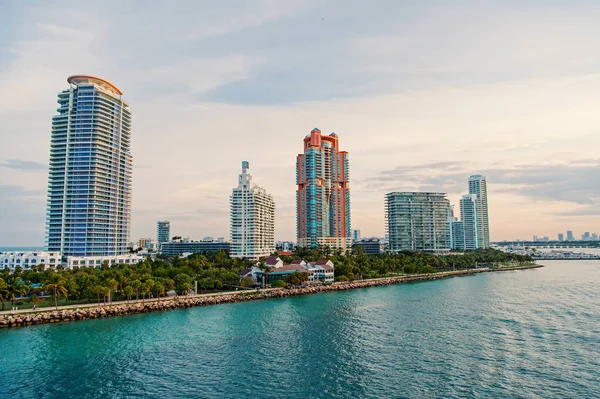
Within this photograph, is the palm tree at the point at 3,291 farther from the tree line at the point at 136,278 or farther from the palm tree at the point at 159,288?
the palm tree at the point at 159,288

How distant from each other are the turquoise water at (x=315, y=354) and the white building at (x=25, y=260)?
226ft

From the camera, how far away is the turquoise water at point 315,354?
36.6 metres

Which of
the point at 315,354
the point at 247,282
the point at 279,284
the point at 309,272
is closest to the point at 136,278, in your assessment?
the point at 247,282

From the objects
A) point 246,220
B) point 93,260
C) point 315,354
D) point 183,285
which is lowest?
point 315,354

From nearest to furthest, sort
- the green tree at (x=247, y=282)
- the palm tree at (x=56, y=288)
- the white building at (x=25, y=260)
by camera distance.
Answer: the palm tree at (x=56, y=288)
the green tree at (x=247, y=282)
the white building at (x=25, y=260)

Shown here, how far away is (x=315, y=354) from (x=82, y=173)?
378 ft

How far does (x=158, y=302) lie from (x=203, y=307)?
8782 millimetres

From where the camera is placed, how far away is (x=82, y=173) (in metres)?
129

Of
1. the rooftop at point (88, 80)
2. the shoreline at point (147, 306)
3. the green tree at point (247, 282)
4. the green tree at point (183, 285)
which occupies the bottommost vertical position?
the shoreline at point (147, 306)

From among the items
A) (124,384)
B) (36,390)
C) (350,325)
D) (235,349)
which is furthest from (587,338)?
(36,390)

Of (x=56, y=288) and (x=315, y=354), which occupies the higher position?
(x=56, y=288)

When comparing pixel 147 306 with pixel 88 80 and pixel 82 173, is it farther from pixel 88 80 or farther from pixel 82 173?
pixel 88 80

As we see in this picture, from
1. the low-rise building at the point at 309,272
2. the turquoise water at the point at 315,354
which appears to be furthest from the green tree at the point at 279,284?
the turquoise water at the point at 315,354

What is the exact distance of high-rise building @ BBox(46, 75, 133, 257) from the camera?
422 ft
